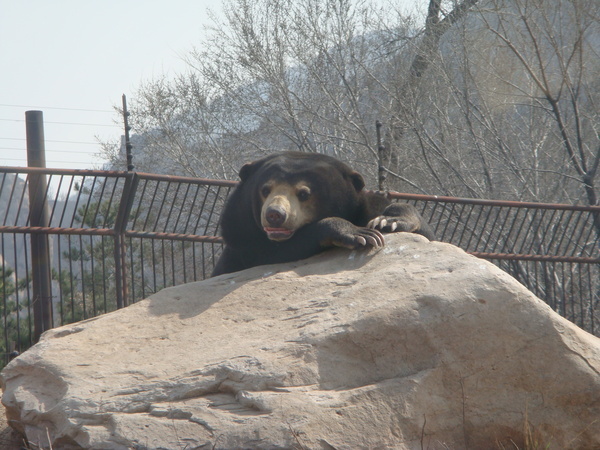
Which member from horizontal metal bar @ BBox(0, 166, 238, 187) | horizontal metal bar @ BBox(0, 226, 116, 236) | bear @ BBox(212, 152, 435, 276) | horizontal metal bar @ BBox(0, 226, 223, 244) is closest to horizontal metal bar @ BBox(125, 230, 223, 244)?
horizontal metal bar @ BBox(0, 226, 223, 244)

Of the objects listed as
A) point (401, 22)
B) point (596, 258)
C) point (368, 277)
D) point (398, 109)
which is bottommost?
point (596, 258)

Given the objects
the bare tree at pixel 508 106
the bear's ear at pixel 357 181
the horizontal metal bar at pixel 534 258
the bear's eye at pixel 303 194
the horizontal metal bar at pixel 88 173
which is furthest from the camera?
the bare tree at pixel 508 106

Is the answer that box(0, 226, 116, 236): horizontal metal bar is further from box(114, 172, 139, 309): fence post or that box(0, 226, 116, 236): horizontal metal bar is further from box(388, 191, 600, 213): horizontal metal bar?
box(388, 191, 600, 213): horizontal metal bar

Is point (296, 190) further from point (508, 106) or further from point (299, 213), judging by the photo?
A: point (508, 106)

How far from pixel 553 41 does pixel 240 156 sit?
6705 millimetres

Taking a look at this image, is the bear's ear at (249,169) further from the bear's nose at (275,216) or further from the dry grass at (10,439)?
the dry grass at (10,439)

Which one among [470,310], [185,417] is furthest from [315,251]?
[185,417]

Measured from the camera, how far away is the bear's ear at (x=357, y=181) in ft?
16.3

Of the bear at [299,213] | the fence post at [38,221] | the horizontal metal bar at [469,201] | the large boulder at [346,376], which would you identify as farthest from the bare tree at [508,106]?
the large boulder at [346,376]

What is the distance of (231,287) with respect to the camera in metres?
3.96

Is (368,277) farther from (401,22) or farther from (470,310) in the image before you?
(401,22)

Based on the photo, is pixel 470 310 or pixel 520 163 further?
pixel 520 163

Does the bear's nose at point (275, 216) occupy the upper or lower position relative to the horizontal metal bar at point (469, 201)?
upper

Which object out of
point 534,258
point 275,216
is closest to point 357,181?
point 275,216
